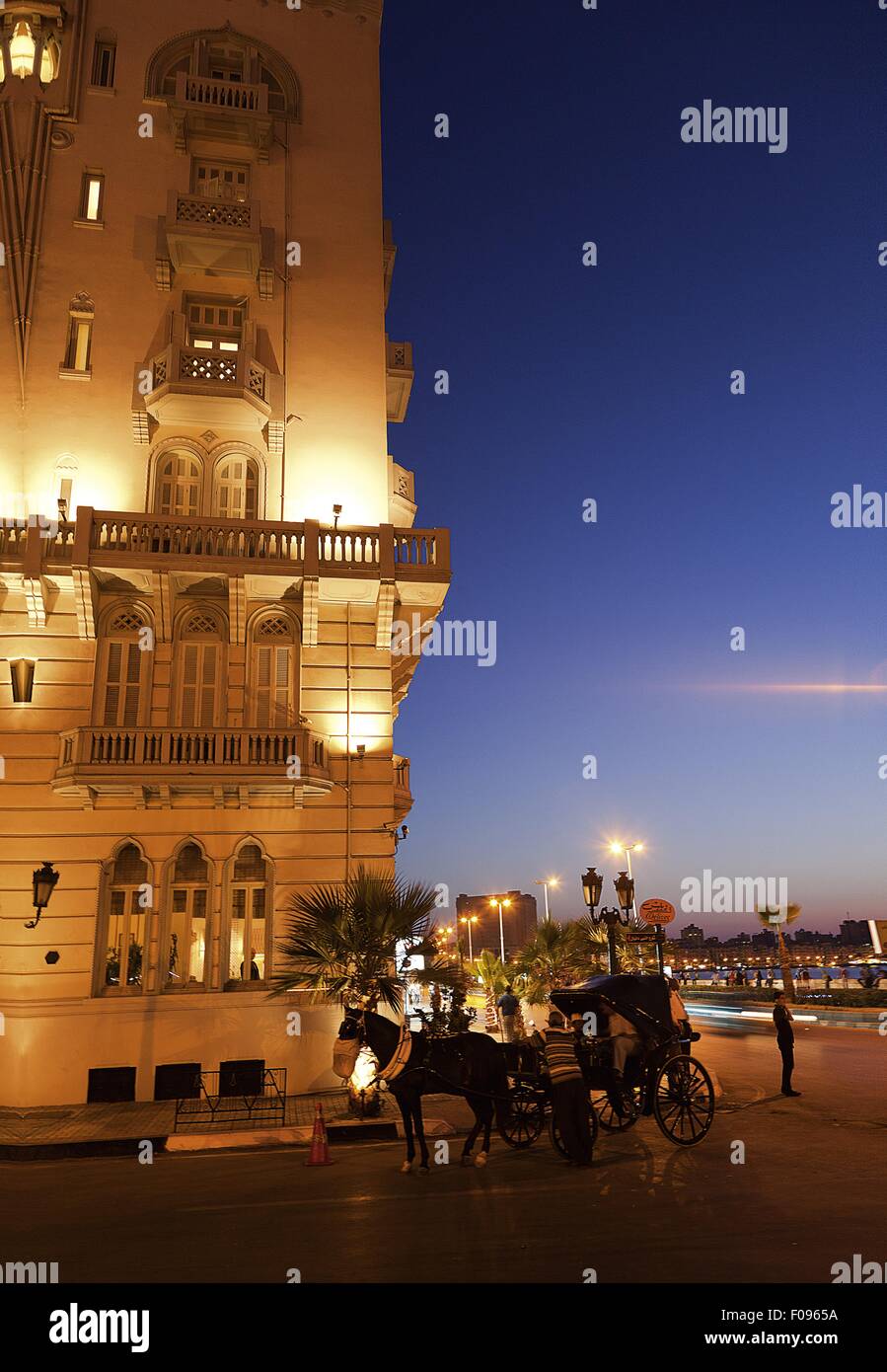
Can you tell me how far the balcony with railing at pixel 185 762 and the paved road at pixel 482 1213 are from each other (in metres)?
6.94

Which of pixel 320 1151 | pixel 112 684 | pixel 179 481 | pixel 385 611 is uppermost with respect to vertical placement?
pixel 179 481

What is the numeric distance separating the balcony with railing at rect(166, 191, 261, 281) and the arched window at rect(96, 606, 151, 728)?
878 cm

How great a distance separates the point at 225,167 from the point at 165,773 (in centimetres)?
1579

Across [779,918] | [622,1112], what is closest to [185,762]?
[622,1112]

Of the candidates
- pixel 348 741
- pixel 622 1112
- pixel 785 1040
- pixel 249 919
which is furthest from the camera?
pixel 348 741

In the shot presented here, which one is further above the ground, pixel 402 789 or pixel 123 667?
pixel 123 667

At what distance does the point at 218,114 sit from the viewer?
2166 cm

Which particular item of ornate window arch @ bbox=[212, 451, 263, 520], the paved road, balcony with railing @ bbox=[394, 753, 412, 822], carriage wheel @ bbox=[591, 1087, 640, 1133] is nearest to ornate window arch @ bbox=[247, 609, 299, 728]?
ornate window arch @ bbox=[212, 451, 263, 520]

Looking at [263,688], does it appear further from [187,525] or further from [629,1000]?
[629,1000]

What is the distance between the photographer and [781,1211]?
853 cm

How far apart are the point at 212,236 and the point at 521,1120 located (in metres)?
19.6

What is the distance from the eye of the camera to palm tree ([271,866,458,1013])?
574 inches

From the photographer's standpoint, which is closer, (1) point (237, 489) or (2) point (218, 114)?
(1) point (237, 489)
